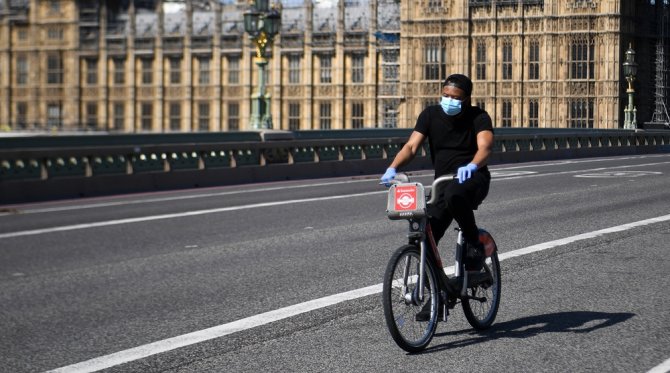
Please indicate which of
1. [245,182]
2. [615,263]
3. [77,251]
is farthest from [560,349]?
[245,182]

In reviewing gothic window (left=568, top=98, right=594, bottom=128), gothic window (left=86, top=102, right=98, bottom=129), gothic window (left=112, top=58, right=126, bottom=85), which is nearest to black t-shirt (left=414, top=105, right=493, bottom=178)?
gothic window (left=568, top=98, right=594, bottom=128)

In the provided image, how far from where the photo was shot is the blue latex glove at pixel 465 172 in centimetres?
778

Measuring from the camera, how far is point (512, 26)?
68.1 m

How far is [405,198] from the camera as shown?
7.51 meters

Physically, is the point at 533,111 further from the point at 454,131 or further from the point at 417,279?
the point at 417,279

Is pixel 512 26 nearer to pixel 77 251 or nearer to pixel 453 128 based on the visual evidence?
pixel 77 251

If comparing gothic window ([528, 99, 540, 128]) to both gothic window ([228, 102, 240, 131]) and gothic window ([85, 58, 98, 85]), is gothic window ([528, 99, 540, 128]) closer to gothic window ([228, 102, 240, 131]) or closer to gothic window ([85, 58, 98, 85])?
gothic window ([228, 102, 240, 131])

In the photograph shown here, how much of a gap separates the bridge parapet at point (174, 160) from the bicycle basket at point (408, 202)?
16.7 metres

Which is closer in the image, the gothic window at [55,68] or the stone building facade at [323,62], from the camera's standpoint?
the stone building facade at [323,62]

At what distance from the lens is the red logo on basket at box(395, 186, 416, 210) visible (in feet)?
24.6

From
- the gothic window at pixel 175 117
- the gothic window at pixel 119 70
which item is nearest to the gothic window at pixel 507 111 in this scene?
the gothic window at pixel 175 117

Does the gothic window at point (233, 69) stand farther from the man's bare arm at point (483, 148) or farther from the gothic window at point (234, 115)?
the man's bare arm at point (483, 148)

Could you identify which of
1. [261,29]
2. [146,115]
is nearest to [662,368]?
[261,29]

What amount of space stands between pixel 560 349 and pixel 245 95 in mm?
69259
